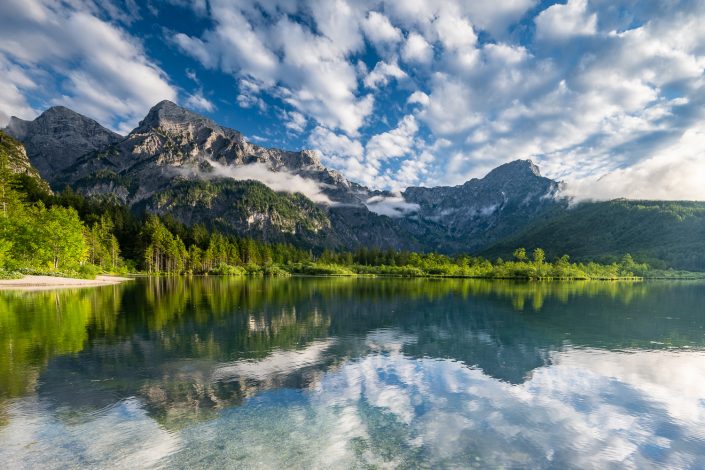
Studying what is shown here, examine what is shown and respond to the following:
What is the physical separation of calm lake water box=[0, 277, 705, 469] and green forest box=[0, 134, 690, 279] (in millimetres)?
54340

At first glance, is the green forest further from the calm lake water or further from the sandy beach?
the calm lake water

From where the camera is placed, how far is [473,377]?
20266 mm

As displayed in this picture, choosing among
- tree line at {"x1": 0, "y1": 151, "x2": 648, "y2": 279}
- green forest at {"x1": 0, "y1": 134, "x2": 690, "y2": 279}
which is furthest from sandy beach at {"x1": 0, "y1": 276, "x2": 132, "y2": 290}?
tree line at {"x1": 0, "y1": 151, "x2": 648, "y2": 279}

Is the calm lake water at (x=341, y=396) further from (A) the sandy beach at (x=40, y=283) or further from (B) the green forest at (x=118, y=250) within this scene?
(B) the green forest at (x=118, y=250)

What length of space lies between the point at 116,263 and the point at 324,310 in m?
125

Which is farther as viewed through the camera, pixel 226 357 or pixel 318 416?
pixel 226 357

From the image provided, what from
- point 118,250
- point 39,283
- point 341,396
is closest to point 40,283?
point 39,283

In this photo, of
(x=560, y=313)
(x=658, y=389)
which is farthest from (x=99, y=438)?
(x=560, y=313)

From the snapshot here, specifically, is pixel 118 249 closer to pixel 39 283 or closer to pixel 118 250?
pixel 118 250

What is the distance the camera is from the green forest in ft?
251

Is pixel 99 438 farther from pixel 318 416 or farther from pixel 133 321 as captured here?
pixel 133 321

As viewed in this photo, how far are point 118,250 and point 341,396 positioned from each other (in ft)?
506

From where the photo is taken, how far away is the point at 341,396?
16953 mm

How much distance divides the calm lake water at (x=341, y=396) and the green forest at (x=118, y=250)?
5434 cm
